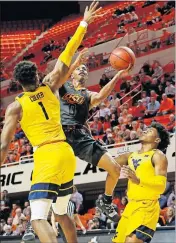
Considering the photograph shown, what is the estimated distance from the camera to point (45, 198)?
4766 millimetres

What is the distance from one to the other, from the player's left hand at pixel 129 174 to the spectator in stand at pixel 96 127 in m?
8.33

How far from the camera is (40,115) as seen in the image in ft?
15.8

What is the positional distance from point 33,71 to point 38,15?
1997 centimetres

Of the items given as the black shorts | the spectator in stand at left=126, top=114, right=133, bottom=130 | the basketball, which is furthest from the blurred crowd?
the basketball

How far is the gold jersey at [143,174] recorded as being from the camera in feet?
18.8

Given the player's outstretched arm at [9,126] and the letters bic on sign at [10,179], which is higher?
the player's outstretched arm at [9,126]

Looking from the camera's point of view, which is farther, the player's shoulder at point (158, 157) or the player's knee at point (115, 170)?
the player's knee at point (115, 170)

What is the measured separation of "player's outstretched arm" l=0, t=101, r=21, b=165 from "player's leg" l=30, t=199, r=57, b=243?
0.61 meters

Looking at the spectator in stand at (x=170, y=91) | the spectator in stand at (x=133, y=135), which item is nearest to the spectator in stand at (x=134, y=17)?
the spectator in stand at (x=170, y=91)

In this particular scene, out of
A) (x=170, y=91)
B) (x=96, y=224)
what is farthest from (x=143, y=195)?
(x=170, y=91)

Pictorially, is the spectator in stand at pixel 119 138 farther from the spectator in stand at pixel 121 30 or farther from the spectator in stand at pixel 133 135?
the spectator in stand at pixel 121 30

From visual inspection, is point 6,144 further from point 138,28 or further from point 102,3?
point 102,3

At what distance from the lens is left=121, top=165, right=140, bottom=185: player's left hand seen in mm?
5465

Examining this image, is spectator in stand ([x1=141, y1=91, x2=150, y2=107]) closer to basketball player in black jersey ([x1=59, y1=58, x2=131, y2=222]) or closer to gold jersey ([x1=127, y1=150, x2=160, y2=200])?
basketball player in black jersey ([x1=59, y1=58, x2=131, y2=222])
